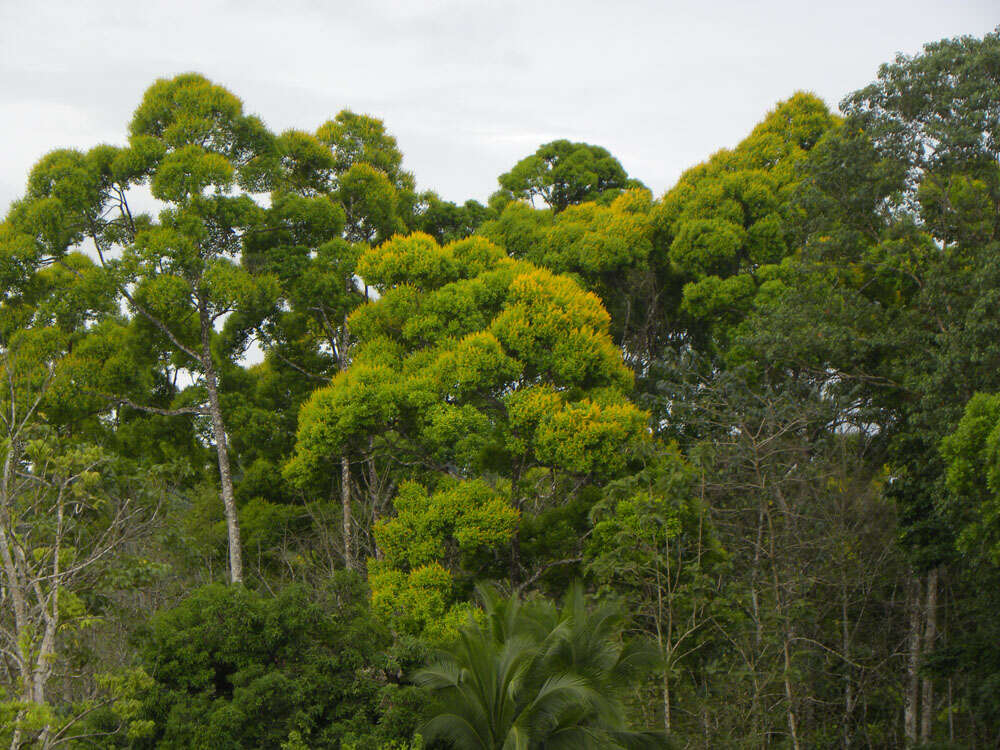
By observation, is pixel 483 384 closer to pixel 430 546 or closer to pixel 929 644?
pixel 430 546

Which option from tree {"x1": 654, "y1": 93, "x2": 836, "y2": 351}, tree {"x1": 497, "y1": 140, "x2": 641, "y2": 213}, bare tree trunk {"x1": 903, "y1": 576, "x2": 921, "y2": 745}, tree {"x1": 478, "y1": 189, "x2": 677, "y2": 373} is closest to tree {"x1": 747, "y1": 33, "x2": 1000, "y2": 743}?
bare tree trunk {"x1": 903, "y1": 576, "x2": 921, "y2": 745}

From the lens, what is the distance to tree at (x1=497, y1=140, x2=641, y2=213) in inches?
923

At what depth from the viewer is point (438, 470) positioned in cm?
1483

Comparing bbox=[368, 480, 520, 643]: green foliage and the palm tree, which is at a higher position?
bbox=[368, 480, 520, 643]: green foliage

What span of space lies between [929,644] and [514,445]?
7.32 metres

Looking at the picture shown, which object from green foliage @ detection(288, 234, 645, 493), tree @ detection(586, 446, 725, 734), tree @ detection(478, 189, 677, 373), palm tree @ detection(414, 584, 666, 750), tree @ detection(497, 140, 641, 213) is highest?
tree @ detection(497, 140, 641, 213)

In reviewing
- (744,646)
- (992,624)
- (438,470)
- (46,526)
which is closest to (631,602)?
(744,646)

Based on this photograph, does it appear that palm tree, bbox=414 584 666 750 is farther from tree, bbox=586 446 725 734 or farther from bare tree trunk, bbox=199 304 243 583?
bare tree trunk, bbox=199 304 243 583

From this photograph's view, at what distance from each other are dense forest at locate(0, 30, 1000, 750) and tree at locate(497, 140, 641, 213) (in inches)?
55.2

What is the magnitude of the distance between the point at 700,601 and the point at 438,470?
202 inches

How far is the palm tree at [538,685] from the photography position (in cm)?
1053

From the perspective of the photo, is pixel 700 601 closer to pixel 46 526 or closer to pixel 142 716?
pixel 142 716

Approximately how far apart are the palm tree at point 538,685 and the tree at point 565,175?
14057mm

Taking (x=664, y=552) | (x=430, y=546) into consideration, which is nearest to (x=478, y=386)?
(x=430, y=546)
